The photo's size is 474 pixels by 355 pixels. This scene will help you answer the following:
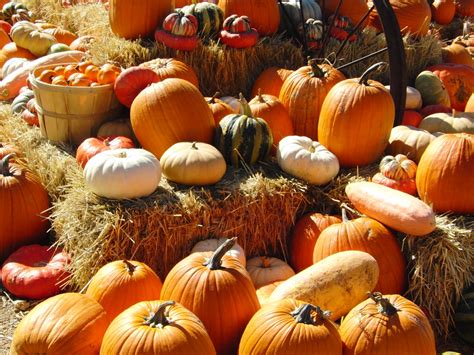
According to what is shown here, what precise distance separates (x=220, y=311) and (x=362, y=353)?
0.77 metres

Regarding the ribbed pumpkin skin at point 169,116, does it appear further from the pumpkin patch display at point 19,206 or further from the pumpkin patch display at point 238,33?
the pumpkin patch display at point 238,33

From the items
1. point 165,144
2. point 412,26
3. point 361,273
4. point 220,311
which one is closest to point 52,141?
point 165,144

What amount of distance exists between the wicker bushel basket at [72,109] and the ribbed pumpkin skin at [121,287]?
68.7 inches

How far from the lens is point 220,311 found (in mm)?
3463

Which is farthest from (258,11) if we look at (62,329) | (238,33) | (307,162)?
(62,329)

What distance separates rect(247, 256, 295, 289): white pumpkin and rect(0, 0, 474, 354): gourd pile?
0.03 feet

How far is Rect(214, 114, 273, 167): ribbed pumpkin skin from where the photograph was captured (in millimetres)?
4676

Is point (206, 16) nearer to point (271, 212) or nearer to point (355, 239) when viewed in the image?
point (271, 212)

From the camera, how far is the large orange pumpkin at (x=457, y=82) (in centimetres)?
688

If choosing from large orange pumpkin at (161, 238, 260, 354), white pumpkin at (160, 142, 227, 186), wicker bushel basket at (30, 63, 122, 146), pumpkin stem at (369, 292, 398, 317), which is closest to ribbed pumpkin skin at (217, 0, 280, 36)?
wicker bushel basket at (30, 63, 122, 146)

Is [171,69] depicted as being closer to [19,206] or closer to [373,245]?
[19,206]

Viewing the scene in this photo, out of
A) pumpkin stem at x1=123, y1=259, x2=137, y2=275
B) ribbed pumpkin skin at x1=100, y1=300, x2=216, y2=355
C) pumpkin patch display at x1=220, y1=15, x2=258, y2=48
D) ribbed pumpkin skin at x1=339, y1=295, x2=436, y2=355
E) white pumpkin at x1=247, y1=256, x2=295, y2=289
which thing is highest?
pumpkin patch display at x1=220, y1=15, x2=258, y2=48

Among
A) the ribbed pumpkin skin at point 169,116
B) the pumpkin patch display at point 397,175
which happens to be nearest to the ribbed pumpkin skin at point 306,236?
the pumpkin patch display at point 397,175

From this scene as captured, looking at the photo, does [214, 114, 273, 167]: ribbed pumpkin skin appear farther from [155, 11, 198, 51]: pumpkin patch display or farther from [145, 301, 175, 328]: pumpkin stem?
[145, 301, 175, 328]: pumpkin stem
